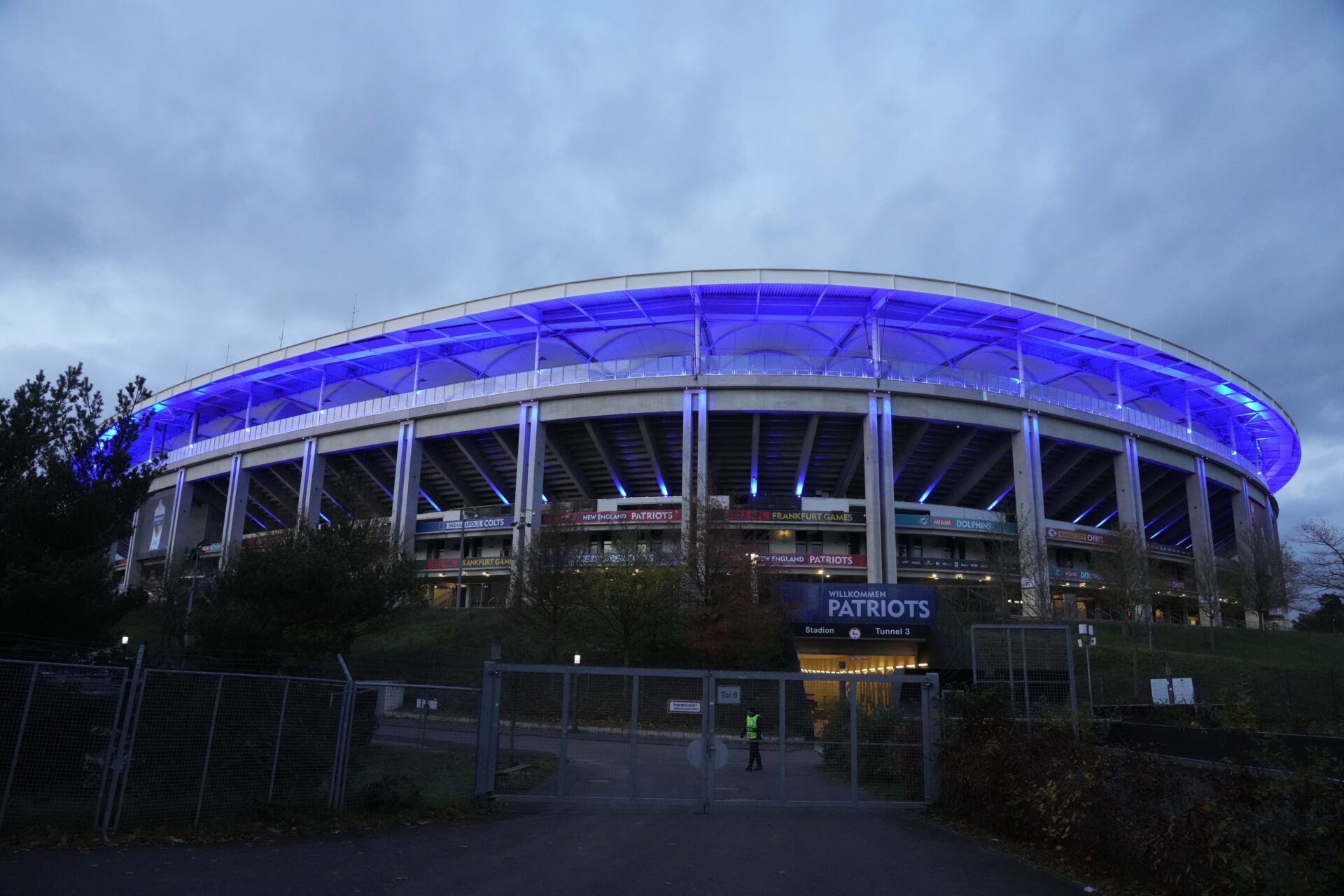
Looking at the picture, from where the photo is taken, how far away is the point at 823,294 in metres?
45.6

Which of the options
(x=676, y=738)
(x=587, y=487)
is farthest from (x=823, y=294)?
(x=676, y=738)

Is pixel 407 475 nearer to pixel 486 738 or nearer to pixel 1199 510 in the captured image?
pixel 486 738

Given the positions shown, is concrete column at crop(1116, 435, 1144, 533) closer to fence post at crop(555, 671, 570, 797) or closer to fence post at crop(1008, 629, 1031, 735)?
fence post at crop(1008, 629, 1031, 735)

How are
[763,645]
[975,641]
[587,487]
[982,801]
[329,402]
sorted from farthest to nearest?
[329,402] < [587,487] < [763,645] < [975,641] < [982,801]

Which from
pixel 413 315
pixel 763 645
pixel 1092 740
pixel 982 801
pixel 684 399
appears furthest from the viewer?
pixel 413 315

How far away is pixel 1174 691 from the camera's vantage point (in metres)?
23.3

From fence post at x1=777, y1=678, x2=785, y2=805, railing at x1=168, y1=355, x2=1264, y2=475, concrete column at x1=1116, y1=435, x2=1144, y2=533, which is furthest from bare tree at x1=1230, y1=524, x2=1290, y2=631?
fence post at x1=777, y1=678, x2=785, y2=805

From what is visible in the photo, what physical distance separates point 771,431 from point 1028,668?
35314 millimetres

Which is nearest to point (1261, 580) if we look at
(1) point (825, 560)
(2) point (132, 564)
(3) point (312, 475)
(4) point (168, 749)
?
(1) point (825, 560)

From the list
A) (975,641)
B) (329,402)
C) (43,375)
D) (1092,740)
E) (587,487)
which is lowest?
(1092,740)

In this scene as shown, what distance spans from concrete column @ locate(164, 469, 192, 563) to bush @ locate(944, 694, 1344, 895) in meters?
64.0

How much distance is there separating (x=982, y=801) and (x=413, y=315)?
1749 inches

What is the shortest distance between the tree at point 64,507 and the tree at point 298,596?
5.56ft

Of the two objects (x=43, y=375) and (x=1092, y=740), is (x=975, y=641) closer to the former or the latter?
(x=1092, y=740)
